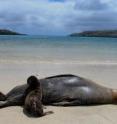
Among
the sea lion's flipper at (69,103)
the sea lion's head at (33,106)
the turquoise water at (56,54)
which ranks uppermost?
the sea lion's head at (33,106)

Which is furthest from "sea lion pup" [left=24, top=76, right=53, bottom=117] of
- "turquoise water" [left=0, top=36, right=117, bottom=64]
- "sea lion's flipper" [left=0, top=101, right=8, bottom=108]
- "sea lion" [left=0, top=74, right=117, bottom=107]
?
"turquoise water" [left=0, top=36, right=117, bottom=64]

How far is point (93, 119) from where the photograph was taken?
6980 mm

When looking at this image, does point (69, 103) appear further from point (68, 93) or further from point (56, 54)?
point (56, 54)

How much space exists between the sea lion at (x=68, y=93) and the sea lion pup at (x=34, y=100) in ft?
0.84

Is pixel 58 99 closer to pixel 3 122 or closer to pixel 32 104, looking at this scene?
pixel 32 104

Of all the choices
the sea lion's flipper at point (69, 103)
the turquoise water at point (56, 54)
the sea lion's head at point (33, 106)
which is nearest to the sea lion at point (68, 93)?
the sea lion's flipper at point (69, 103)

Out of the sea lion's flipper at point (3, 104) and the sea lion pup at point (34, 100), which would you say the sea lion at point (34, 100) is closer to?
the sea lion pup at point (34, 100)

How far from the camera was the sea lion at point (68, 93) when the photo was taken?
7887mm

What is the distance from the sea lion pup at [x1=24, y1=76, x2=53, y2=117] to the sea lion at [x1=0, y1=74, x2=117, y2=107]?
255 mm

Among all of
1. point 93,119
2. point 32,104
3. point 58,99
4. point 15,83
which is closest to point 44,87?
point 58,99

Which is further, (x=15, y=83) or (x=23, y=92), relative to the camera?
(x=15, y=83)

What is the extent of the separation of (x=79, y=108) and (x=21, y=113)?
1098 mm

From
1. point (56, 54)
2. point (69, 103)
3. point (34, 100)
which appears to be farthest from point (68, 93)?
point (56, 54)

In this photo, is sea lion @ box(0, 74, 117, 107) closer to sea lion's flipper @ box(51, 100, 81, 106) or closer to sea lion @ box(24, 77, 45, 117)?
sea lion's flipper @ box(51, 100, 81, 106)
